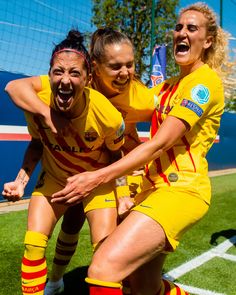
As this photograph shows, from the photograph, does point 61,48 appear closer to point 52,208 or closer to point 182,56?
point 182,56

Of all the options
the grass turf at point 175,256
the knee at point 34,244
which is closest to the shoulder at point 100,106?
the knee at point 34,244

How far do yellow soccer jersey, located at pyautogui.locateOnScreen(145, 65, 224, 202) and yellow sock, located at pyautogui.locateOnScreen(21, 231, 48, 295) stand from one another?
2.87ft

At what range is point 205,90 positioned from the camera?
2635 millimetres

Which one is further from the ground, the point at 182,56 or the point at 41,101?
the point at 182,56

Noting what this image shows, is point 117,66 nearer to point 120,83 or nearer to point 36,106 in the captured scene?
point 120,83

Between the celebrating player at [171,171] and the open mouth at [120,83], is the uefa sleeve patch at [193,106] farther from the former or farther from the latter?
the open mouth at [120,83]

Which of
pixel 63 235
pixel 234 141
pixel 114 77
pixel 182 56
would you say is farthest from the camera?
pixel 234 141

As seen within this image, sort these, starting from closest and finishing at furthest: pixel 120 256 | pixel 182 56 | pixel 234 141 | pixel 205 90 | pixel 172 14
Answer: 1. pixel 120 256
2. pixel 205 90
3. pixel 182 56
4. pixel 234 141
5. pixel 172 14

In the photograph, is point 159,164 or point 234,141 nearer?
point 159,164

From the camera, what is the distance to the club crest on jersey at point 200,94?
8.51ft

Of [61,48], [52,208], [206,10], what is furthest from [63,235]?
[206,10]

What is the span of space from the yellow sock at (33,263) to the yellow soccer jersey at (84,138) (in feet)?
1.62

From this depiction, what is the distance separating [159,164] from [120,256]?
2.33 feet

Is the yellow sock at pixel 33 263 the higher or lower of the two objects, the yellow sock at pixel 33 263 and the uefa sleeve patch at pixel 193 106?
the lower
